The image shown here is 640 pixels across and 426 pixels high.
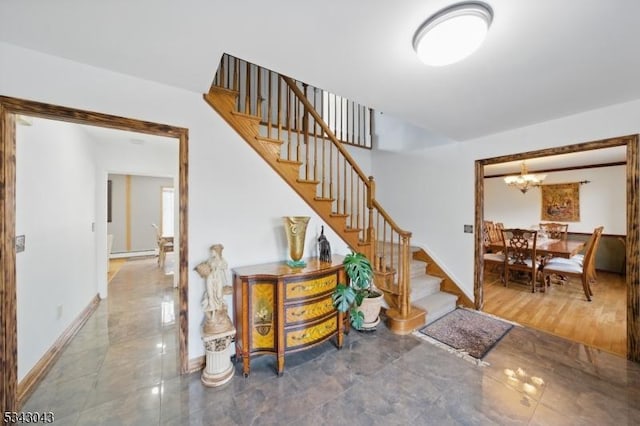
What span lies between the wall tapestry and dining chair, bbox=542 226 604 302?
1.73 metres

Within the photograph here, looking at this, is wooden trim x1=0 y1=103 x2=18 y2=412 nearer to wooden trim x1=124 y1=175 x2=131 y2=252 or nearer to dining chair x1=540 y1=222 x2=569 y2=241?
wooden trim x1=124 y1=175 x2=131 y2=252

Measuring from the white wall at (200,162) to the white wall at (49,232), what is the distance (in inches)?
23.4

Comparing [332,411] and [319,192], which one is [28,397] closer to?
[332,411]

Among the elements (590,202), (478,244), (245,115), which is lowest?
(478,244)

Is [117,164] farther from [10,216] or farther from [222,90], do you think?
[222,90]

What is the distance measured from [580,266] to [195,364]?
533cm

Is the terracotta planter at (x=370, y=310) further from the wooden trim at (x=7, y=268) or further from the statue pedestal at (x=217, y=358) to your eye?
the wooden trim at (x=7, y=268)

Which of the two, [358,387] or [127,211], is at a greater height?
[127,211]

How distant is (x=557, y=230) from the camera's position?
16.8 feet

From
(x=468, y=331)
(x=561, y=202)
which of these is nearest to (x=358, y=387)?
(x=468, y=331)

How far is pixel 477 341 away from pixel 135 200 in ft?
27.4

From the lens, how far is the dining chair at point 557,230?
200 inches

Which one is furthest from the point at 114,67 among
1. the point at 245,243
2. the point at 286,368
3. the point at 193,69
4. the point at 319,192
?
the point at 286,368

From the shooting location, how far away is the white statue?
6.15 ft
